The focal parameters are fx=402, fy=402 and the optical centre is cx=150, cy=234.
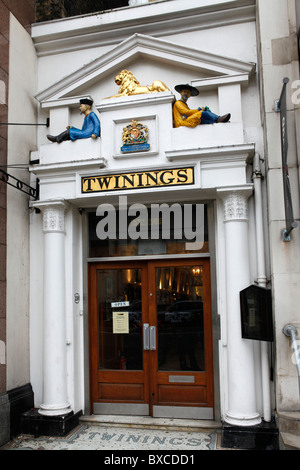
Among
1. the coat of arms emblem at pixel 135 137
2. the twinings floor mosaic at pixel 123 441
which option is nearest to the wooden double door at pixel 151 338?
the twinings floor mosaic at pixel 123 441

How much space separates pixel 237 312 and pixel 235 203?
1471mm

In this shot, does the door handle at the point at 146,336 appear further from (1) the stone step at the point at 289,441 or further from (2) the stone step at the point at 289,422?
(1) the stone step at the point at 289,441

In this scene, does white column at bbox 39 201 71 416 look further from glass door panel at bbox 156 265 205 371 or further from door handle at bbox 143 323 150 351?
glass door panel at bbox 156 265 205 371

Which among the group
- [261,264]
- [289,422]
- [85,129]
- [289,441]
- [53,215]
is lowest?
[289,441]

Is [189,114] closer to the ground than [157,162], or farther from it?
farther from it

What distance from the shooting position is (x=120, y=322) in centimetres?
630

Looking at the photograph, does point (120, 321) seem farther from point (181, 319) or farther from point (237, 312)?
point (237, 312)

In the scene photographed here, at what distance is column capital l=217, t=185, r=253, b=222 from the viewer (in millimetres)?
5469

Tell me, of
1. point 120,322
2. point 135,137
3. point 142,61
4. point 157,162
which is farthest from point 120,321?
point 142,61

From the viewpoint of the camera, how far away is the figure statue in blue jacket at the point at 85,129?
6066 millimetres

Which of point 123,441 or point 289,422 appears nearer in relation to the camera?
point 289,422

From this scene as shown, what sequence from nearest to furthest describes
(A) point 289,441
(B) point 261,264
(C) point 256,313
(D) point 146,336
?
(A) point 289,441
(C) point 256,313
(B) point 261,264
(D) point 146,336

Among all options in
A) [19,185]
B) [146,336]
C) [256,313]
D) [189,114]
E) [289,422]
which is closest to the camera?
[289,422]

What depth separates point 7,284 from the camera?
5828mm
